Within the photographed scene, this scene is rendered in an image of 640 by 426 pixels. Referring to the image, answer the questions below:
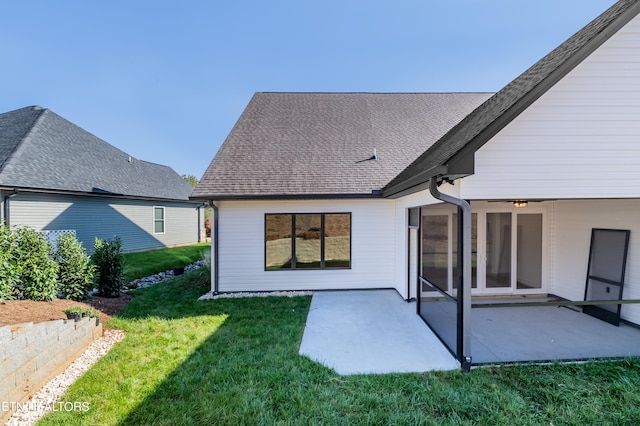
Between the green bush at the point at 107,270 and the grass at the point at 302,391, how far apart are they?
3.07m

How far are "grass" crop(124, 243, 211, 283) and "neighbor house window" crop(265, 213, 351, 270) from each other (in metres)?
5.21

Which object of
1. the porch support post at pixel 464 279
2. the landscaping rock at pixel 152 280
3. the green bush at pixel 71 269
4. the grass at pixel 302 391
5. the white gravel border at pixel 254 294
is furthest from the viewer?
the landscaping rock at pixel 152 280

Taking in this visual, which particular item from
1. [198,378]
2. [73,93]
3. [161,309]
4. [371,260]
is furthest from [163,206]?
[198,378]

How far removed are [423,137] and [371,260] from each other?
495cm

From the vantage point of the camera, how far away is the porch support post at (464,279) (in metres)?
3.82

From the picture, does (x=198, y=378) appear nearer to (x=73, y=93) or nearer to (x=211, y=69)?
(x=211, y=69)

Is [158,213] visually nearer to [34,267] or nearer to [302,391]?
[34,267]

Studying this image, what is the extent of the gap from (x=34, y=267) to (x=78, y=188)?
7.66 m

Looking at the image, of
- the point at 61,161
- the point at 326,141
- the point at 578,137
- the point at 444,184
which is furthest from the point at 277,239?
the point at 61,161

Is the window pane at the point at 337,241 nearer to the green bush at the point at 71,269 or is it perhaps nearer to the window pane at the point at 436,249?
the window pane at the point at 436,249

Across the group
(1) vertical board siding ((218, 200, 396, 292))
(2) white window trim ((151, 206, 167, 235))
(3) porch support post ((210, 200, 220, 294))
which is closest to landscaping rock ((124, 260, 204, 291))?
(3) porch support post ((210, 200, 220, 294))

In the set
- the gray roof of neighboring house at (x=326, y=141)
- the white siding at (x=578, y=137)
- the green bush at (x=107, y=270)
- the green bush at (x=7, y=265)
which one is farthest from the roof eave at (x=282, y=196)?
the white siding at (x=578, y=137)

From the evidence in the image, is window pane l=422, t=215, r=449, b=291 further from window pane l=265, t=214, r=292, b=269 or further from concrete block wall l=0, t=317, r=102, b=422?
concrete block wall l=0, t=317, r=102, b=422

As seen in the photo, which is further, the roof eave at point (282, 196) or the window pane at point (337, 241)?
the window pane at point (337, 241)
